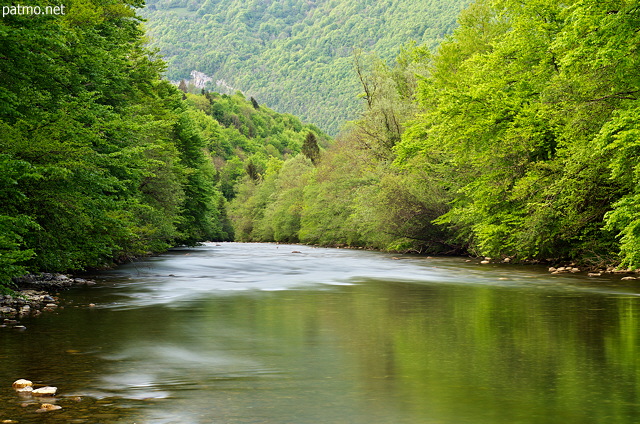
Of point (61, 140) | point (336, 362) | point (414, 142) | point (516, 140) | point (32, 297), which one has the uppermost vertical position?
point (414, 142)

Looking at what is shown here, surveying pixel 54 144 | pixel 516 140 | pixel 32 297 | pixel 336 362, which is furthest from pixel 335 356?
pixel 516 140

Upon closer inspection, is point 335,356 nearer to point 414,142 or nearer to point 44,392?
point 44,392

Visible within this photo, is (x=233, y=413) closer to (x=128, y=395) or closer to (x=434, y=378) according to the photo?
(x=128, y=395)

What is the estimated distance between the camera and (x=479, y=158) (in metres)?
30.8

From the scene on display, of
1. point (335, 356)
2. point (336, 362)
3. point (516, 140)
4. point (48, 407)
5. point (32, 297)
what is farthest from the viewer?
point (516, 140)

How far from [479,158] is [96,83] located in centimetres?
1741

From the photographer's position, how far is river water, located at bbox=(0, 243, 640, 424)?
24.9ft

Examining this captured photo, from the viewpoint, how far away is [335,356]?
35.5 ft

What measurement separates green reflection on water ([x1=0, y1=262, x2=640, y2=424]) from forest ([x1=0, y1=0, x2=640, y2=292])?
11.6ft

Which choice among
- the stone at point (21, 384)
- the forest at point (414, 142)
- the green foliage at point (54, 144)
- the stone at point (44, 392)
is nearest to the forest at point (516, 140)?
the forest at point (414, 142)

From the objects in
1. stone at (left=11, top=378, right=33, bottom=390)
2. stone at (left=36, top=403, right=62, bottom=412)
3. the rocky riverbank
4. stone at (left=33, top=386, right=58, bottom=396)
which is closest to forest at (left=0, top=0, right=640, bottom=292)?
the rocky riverbank

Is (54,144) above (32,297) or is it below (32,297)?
above

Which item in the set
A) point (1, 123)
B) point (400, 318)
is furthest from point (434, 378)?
point (1, 123)

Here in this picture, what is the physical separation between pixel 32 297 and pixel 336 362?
1061cm
